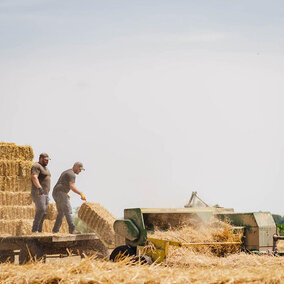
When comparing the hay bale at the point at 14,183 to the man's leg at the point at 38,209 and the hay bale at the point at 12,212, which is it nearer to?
the hay bale at the point at 12,212

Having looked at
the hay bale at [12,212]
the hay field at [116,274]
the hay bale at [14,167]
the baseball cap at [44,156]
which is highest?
the baseball cap at [44,156]

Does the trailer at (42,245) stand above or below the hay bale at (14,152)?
below

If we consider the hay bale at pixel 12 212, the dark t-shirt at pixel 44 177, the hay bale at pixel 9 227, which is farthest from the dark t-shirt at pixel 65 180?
the hay bale at pixel 12 212

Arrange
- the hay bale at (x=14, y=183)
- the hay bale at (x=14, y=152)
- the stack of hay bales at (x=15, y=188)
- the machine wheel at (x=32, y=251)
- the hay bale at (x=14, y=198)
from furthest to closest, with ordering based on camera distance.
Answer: the hay bale at (x=14, y=152), the hay bale at (x=14, y=183), the hay bale at (x=14, y=198), the stack of hay bales at (x=15, y=188), the machine wheel at (x=32, y=251)

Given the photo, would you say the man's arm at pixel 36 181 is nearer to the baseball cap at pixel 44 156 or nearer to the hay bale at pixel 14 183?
the baseball cap at pixel 44 156

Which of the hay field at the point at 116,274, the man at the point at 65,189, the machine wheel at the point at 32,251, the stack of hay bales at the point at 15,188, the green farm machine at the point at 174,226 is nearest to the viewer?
the hay field at the point at 116,274

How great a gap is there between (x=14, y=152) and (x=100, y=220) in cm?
389

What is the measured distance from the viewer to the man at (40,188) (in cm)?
1402

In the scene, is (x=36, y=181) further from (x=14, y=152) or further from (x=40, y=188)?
(x=14, y=152)

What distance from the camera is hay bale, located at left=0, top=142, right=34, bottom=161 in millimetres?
17328

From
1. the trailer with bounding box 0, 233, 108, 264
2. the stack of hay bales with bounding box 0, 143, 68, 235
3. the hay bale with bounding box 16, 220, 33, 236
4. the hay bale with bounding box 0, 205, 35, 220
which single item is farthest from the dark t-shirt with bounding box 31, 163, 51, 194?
the hay bale with bounding box 0, 205, 35, 220

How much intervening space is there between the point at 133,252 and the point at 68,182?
177 inches

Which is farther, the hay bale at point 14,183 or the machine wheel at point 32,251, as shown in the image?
the hay bale at point 14,183

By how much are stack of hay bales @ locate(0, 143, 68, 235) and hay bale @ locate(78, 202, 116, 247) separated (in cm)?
153
